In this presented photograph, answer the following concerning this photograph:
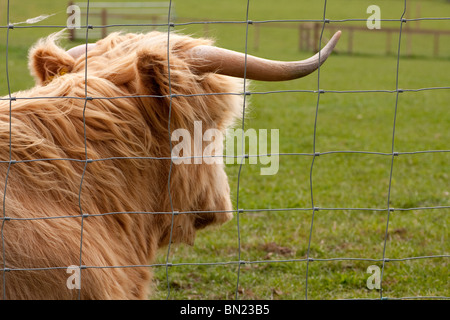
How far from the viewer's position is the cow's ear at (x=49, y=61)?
10.9 feet

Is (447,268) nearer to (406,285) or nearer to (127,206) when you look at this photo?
(406,285)

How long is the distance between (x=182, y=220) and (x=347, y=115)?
8.40m

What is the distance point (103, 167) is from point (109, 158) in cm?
6

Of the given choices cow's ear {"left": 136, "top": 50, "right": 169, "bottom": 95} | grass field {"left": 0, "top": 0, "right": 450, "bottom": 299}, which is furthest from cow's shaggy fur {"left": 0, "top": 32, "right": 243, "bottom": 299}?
grass field {"left": 0, "top": 0, "right": 450, "bottom": 299}

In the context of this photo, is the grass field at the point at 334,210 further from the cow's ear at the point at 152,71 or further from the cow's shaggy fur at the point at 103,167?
the cow's ear at the point at 152,71

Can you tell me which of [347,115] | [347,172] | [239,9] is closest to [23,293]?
[347,172]

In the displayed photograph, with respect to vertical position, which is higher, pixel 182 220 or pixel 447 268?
pixel 182 220

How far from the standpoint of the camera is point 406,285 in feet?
14.4

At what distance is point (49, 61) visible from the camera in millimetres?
3367

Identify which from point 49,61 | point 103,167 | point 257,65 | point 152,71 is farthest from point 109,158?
point 49,61

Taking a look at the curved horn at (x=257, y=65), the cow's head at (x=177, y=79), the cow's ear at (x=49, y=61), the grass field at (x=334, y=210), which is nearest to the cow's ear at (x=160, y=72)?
the cow's head at (x=177, y=79)

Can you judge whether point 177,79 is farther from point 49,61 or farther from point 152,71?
point 49,61

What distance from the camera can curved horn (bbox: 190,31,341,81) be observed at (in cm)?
286

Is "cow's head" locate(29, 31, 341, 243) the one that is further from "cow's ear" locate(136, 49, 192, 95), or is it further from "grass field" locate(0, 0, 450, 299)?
"grass field" locate(0, 0, 450, 299)
